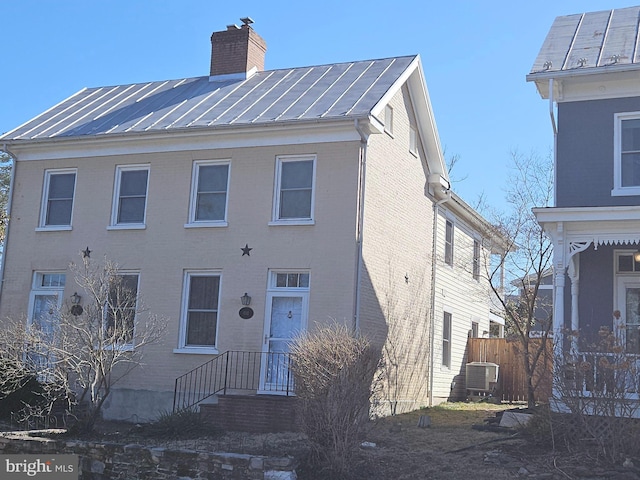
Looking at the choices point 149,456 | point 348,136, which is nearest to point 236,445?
point 149,456

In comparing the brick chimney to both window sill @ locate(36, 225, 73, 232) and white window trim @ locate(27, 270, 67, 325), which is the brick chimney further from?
white window trim @ locate(27, 270, 67, 325)

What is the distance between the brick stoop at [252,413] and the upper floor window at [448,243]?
8.55 m

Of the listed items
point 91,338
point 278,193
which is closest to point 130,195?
point 278,193

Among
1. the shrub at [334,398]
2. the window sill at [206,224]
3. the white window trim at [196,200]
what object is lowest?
the shrub at [334,398]

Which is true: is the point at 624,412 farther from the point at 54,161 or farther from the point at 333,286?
the point at 54,161

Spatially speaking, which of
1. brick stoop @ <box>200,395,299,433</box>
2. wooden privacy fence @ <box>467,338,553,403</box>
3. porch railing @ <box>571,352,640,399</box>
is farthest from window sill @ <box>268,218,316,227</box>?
wooden privacy fence @ <box>467,338,553,403</box>

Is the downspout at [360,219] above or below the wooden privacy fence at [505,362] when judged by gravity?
above

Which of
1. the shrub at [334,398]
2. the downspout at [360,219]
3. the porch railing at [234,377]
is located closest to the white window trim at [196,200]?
the porch railing at [234,377]

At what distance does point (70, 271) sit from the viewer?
16359 mm

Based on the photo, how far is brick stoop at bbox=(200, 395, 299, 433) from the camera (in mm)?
13344

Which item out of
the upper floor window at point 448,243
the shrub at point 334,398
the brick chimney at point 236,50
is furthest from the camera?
the upper floor window at point 448,243

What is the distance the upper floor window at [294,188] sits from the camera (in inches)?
593

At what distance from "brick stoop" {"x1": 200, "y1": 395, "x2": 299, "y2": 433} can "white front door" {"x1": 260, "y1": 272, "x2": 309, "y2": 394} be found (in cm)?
79

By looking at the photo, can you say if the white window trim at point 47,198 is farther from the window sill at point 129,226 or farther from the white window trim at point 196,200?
the white window trim at point 196,200
